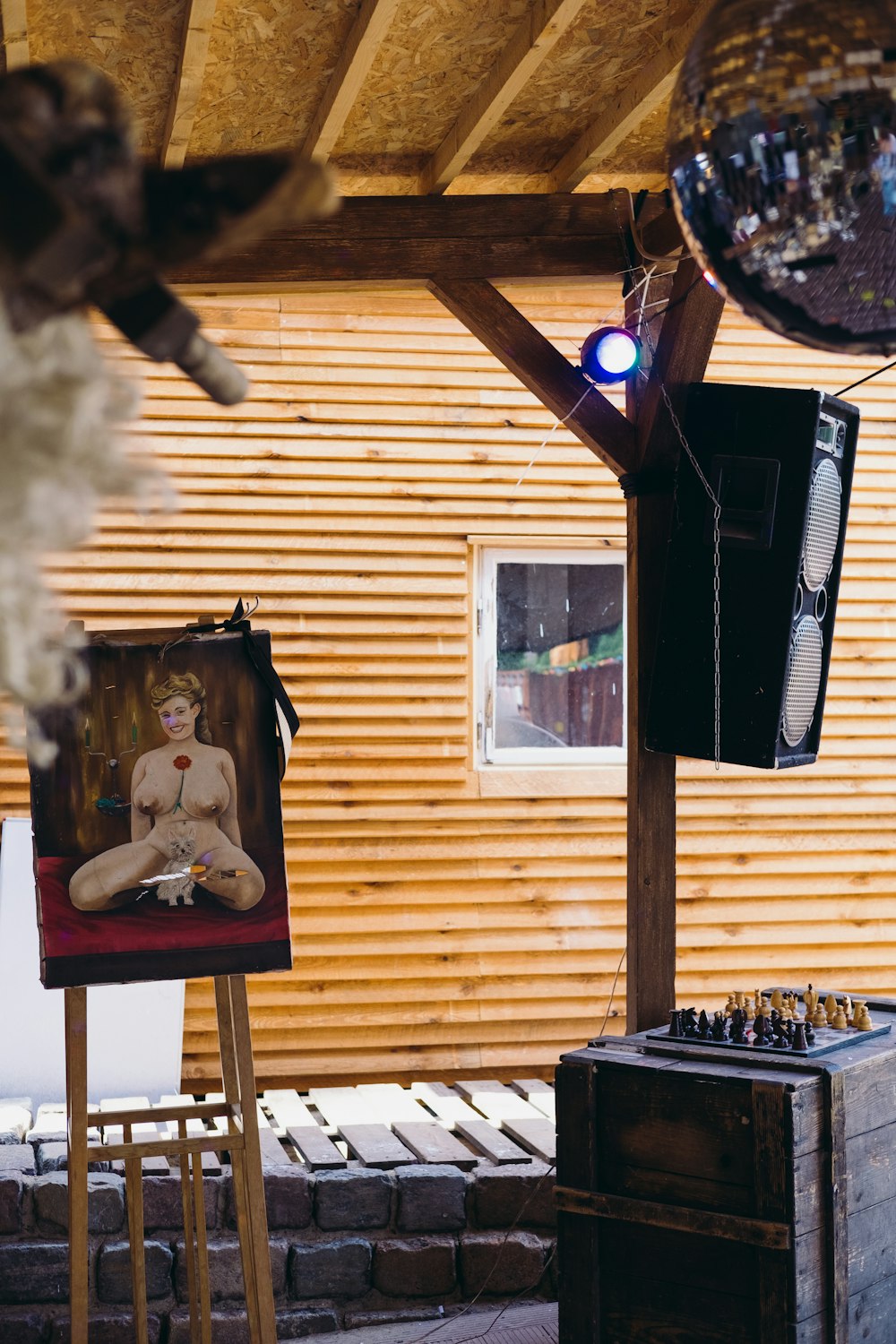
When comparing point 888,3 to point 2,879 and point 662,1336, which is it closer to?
point 662,1336

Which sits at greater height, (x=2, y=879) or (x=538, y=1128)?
(x=2, y=879)

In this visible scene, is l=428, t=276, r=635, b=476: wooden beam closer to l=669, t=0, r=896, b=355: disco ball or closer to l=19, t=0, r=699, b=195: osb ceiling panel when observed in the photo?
l=19, t=0, r=699, b=195: osb ceiling panel

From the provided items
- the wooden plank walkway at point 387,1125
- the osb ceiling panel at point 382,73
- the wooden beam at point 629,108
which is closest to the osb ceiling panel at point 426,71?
the osb ceiling panel at point 382,73

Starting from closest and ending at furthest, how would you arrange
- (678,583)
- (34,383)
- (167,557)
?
(34,383)
(678,583)
(167,557)

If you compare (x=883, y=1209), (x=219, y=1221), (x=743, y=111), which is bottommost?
(x=219, y=1221)

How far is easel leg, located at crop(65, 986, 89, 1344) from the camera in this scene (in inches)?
110

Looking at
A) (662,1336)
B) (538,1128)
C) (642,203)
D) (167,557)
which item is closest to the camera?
(662,1336)

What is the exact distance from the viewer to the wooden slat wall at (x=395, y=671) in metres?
5.16

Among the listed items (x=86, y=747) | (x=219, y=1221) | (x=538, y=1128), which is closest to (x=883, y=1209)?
(x=538, y=1128)

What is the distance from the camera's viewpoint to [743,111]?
1.32 meters

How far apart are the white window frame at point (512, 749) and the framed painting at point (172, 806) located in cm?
232

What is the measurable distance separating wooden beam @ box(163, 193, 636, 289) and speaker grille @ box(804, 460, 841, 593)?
2.99 feet

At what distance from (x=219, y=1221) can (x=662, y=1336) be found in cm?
140

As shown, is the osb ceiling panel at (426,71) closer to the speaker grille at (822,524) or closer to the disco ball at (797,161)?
the speaker grille at (822,524)
